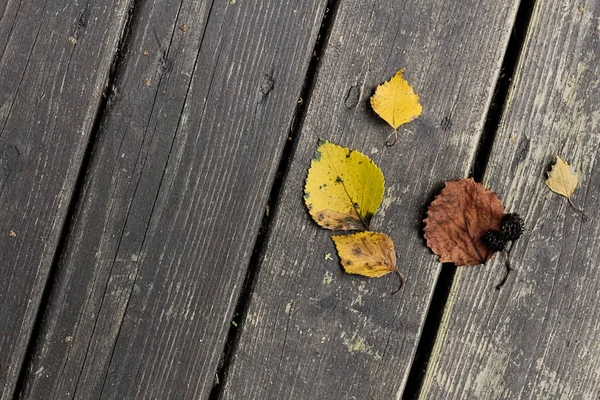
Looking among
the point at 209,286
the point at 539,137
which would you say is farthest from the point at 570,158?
the point at 209,286

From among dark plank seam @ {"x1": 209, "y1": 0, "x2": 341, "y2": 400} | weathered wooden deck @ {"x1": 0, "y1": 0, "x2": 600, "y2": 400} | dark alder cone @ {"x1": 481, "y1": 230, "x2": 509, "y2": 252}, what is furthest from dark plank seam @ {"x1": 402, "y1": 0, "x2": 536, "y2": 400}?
dark plank seam @ {"x1": 209, "y1": 0, "x2": 341, "y2": 400}

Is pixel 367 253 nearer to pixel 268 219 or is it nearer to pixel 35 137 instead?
pixel 268 219

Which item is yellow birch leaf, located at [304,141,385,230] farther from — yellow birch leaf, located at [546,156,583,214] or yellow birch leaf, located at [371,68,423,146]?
yellow birch leaf, located at [546,156,583,214]

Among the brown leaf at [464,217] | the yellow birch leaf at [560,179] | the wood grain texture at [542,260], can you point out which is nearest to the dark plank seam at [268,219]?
the brown leaf at [464,217]

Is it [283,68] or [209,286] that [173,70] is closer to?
[283,68]

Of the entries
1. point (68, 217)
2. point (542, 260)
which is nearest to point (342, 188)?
point (542, 260)

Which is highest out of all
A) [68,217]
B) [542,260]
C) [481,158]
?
[481,158]
